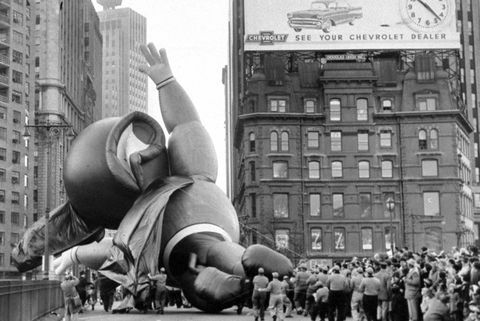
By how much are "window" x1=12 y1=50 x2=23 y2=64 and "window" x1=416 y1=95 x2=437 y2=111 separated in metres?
39.1

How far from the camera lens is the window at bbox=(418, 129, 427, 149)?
252 feet

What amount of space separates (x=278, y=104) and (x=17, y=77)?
2726 cm

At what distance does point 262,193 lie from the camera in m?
75.4

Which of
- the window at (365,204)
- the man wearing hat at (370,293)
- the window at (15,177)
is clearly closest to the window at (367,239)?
the window at (365,204)

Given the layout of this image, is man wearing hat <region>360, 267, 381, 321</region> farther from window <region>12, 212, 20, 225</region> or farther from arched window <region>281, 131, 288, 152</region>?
window <region>12, 212, 20, 225</region>

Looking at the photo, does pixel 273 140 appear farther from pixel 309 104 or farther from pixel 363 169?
pixel 363 169

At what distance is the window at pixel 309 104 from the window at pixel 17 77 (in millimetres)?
29218

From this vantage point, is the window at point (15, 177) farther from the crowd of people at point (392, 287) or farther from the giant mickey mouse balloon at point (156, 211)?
the crowd of people at point (392, 287)

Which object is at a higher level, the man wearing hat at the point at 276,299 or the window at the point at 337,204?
the window at the point at 337,204

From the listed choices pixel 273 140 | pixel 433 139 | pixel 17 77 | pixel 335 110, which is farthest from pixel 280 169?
pixel 17 77

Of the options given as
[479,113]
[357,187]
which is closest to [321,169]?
[357,187]

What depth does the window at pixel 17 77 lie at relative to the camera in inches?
3396

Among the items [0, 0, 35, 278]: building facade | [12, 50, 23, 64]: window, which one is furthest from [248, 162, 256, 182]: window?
[12, 50, 23, 64]: window

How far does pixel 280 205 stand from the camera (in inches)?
2987
